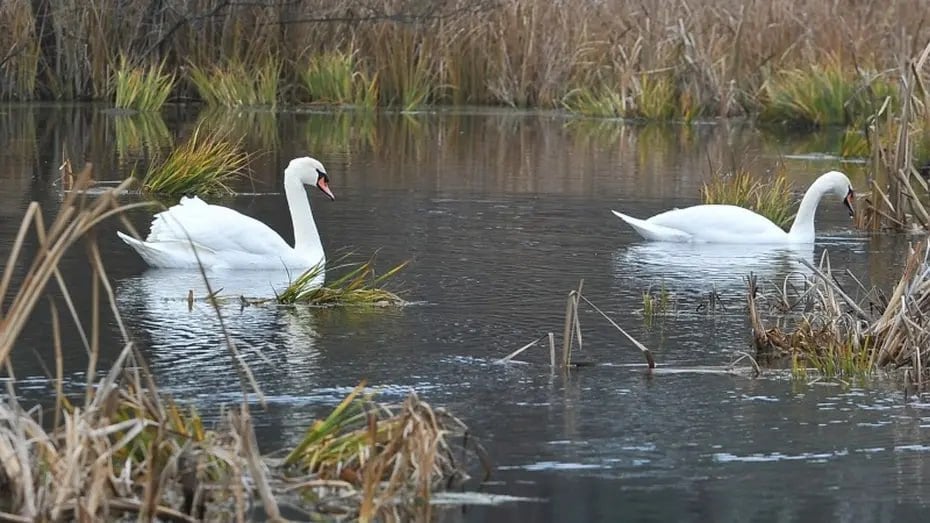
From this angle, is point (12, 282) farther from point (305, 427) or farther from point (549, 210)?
point (549, 210)

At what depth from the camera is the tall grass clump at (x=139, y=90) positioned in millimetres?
23891

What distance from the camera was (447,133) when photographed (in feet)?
72.4

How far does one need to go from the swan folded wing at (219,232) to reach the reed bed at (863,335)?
3.19m

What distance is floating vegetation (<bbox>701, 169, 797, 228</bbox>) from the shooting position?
46.2ft

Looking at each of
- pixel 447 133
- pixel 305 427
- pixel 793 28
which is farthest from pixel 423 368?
pixel 793 28

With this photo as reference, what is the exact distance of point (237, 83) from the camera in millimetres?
25266

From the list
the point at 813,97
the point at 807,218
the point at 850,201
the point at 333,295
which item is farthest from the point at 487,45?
the point at 333,295

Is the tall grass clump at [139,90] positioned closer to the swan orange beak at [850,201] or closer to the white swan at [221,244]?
the swan orange beak at [850,201]

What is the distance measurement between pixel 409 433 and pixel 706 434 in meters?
1.56

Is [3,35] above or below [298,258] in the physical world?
above

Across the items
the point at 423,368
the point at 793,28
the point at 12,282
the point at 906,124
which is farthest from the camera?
the point at 793,28

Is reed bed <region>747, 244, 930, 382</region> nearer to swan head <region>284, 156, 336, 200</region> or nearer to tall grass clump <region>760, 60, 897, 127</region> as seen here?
swan head <region>284, 156, 336, 200</region>

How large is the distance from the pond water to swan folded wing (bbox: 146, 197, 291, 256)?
19cm

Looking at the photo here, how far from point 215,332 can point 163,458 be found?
307 cm
